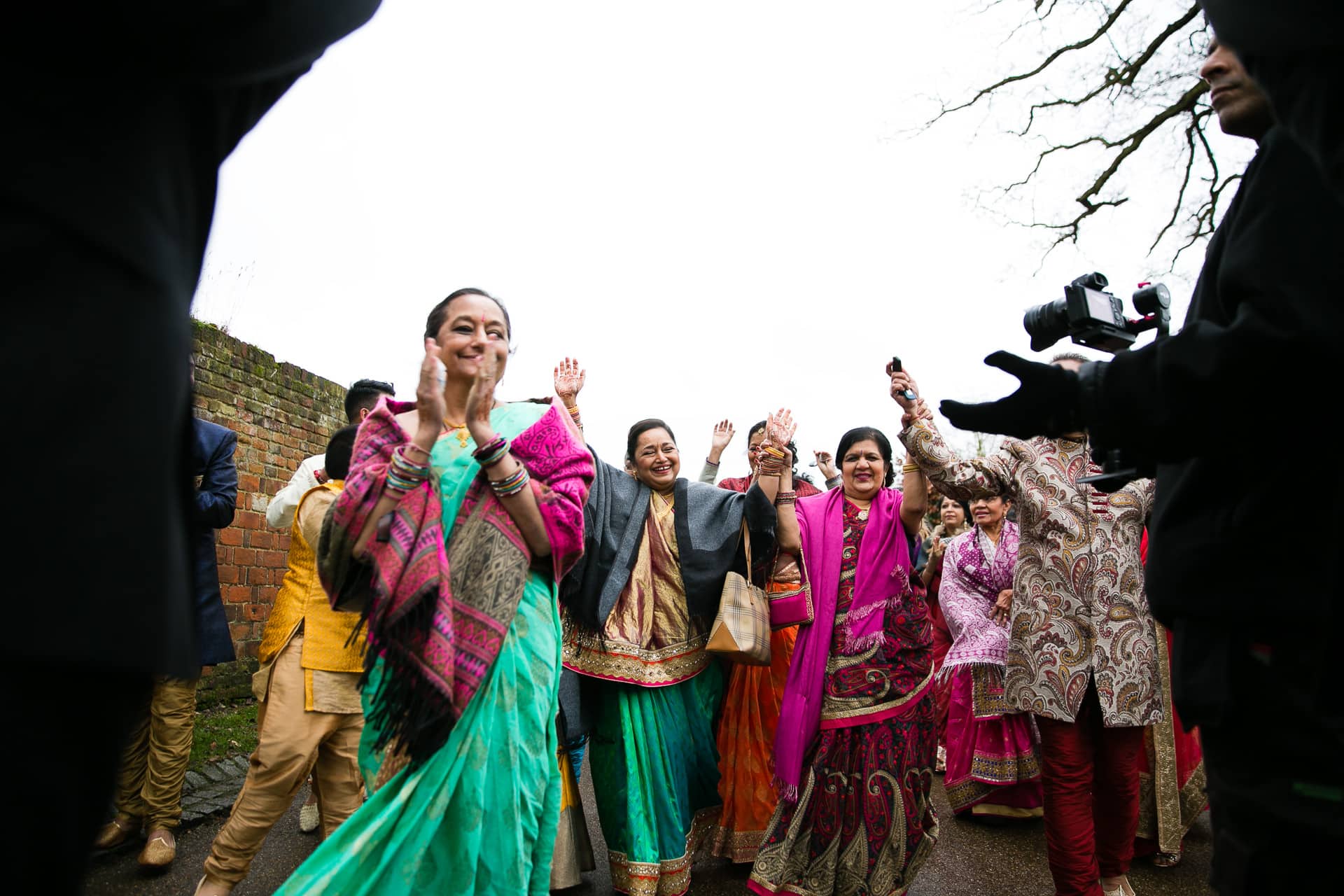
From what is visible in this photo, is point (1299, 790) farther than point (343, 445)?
No

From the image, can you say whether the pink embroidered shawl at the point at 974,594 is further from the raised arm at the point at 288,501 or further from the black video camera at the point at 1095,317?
the raised arm at the point at 288,501

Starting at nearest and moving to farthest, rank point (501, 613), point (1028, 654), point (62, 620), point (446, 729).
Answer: point (62, 620), point (446, 729), point (501, 613), point (1028, 654)

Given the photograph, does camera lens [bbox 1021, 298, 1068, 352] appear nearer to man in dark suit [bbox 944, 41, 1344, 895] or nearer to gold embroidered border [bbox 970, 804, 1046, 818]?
man in dark suit [bbox 944, 41, 1344, 895]

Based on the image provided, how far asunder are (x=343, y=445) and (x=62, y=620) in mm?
3173

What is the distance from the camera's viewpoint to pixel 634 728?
4.12m

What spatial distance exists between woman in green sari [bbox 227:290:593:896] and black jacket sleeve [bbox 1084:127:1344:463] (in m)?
1.74

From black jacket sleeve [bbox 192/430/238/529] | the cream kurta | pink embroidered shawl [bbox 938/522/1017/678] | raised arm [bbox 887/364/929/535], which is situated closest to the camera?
raised arm [bbox 887/364/929/535]

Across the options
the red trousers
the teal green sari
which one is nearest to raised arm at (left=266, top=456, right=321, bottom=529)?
the teal green sari

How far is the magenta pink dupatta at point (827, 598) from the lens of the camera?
13.0 feet

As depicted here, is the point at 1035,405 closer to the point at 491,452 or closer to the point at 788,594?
the point at 491,452

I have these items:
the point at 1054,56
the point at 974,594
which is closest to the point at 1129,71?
the point at 1054,56

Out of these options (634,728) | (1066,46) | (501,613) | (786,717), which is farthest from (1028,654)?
(1066,46)

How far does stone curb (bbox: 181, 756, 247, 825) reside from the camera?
4.45 meters

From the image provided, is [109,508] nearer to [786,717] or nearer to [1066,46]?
[786,717]
